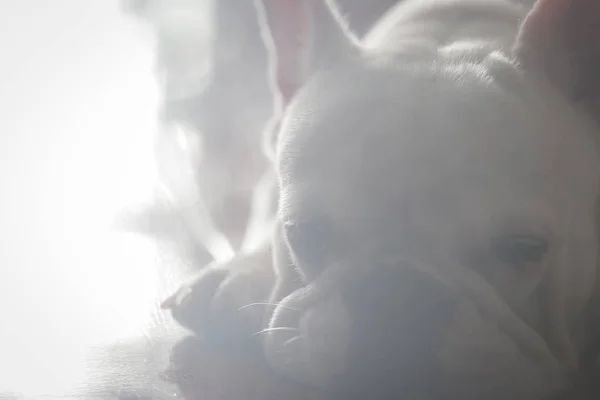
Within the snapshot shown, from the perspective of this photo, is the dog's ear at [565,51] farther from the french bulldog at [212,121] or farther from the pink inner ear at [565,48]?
the french bulldog at [212,121]

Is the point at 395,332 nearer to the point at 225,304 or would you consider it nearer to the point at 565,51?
the point at 225,304

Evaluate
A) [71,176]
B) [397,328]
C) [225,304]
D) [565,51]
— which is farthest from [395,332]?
[71,176]

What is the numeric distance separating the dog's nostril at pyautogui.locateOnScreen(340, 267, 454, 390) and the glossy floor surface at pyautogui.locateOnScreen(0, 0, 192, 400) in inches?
25.2

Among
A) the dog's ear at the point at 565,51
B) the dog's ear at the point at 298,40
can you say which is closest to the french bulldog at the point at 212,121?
the dog's ear at the point at 298,40

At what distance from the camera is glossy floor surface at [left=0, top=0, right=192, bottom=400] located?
1.40m

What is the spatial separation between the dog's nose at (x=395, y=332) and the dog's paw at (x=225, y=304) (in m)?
0.19

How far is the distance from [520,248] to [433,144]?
0.14 metres

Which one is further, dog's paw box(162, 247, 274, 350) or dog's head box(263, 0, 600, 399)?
dog's paw box(162, 247, 274, 350)

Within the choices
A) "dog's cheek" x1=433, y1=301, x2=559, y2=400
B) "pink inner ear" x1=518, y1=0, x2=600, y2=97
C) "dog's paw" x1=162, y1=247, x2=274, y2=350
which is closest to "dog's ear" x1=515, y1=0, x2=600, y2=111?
"pink inner ear" x1=518, y1=0, x2=600, y2=97

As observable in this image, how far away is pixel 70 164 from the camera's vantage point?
1764mm

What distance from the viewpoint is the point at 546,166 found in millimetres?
738

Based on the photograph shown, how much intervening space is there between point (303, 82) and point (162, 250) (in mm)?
605

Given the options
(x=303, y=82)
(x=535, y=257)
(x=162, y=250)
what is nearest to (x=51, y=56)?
(x=162, y=250)

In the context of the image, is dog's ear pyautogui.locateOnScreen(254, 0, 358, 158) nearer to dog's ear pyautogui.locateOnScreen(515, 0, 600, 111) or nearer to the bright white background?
dog's ear pyautogui.locateOnScreen(515, 0, 600, 111)
